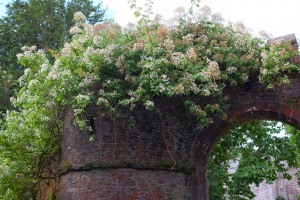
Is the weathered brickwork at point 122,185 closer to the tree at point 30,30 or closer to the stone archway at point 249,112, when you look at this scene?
the stone archway at point 249,112

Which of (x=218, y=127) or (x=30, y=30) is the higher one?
(x=30, y=30)

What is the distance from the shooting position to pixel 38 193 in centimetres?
1079

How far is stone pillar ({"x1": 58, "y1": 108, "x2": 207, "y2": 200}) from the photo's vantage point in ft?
26.3

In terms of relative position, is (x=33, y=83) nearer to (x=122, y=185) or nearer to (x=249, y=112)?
(x=122, y=185)

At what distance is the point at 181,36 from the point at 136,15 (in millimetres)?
1174

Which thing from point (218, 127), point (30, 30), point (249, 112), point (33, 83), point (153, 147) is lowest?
point (153, 147)

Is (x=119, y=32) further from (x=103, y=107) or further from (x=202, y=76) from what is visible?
(x=202, y=76)

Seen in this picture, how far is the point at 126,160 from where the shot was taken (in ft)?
26.5

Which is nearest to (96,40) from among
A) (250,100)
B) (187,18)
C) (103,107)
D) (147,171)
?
(103,107)

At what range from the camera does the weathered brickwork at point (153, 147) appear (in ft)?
26.4

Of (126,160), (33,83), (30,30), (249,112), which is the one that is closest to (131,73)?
(126,160)

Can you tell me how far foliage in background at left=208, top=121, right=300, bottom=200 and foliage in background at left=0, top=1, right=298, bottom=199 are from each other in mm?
4370

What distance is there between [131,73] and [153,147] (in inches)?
62.0

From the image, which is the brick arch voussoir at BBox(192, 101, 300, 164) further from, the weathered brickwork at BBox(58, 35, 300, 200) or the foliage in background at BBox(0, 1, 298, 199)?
the foliage in background at BBox(0, 1, 298, 199)
